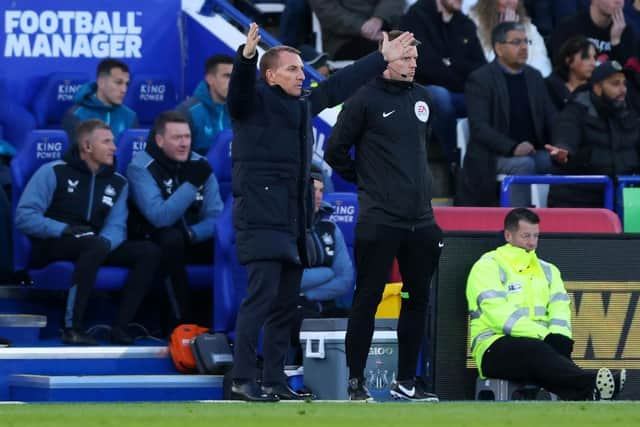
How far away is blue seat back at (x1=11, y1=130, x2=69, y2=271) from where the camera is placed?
1198cm

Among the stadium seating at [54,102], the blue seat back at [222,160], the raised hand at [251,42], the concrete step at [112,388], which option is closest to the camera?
the raised hand at [251,42]

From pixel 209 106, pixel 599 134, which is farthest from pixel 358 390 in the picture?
pixel 599 134

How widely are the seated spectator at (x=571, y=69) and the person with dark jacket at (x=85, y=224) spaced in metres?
3.88

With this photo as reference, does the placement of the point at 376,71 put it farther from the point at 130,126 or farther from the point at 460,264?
the point at 130,126

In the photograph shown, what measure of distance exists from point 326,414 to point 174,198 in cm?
365

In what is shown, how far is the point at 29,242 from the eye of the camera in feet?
38.9

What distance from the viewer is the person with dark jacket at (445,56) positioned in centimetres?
1409

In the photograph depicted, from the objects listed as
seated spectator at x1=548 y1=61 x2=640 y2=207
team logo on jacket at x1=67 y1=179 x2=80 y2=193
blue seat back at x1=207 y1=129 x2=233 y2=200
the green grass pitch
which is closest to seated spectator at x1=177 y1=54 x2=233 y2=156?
blue seat back at x1=207 y1=129 x2=233 y2=200

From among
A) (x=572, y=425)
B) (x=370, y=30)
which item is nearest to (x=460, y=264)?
(x=572, y=425)

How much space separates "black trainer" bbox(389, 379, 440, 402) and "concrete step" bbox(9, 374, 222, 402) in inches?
60.3

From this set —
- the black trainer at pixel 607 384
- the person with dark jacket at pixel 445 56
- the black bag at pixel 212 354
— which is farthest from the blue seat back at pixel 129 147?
the black trainer at pixel 607 384

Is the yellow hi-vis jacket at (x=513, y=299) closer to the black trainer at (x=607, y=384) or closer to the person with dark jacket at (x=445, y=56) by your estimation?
the black trainer at (x=607, y=384)

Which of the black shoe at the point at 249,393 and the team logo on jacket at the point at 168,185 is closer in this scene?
the black shoe at the point at 249,393

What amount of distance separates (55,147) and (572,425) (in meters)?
5.18
